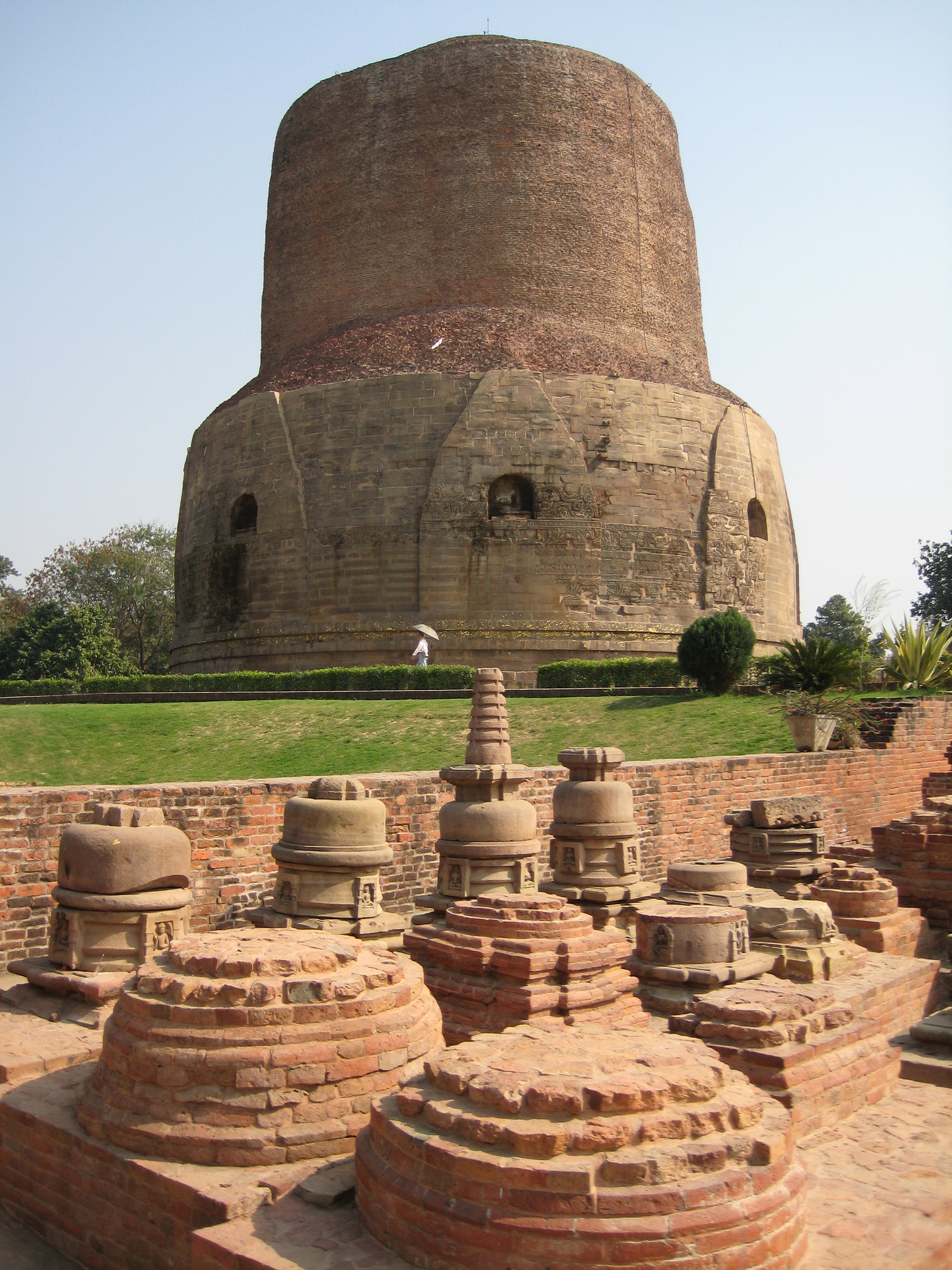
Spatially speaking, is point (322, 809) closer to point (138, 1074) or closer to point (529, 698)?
point (138, 1074)

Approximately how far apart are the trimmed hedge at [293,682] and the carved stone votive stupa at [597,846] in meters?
9.35

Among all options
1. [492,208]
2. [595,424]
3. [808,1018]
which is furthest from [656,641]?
[808,1018]

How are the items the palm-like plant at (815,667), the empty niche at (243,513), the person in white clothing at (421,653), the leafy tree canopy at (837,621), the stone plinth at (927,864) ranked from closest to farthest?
the stone plinth at (927,864), the palm-like plant at (815,667), the person in white clothing at (421,653), the empty niche at (243,513), the leafy tree canopy at (837,621)

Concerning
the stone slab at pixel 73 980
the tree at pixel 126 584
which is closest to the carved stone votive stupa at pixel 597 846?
the stone slab at pixel 73 980

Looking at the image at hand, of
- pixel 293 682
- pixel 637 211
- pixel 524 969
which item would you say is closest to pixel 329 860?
pixel 524 969

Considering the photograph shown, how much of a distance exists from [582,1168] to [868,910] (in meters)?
4.82

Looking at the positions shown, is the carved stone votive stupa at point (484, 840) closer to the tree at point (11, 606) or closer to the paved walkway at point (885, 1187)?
the paved walkway at point (885, 1187)

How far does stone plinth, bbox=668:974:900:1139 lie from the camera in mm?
4039

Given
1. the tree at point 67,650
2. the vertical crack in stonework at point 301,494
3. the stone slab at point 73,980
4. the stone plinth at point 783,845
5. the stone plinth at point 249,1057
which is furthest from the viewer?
the tree at point 67,650

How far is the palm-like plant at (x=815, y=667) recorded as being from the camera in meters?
13.9

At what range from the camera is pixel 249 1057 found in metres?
3.37

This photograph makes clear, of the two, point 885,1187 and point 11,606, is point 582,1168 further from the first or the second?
point 11,606

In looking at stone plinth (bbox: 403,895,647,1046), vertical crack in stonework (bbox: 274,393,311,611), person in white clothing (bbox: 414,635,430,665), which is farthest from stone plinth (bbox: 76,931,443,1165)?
vertical crack in stonework (bbox: 274,393,311,611)

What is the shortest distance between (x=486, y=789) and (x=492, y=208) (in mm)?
18718
